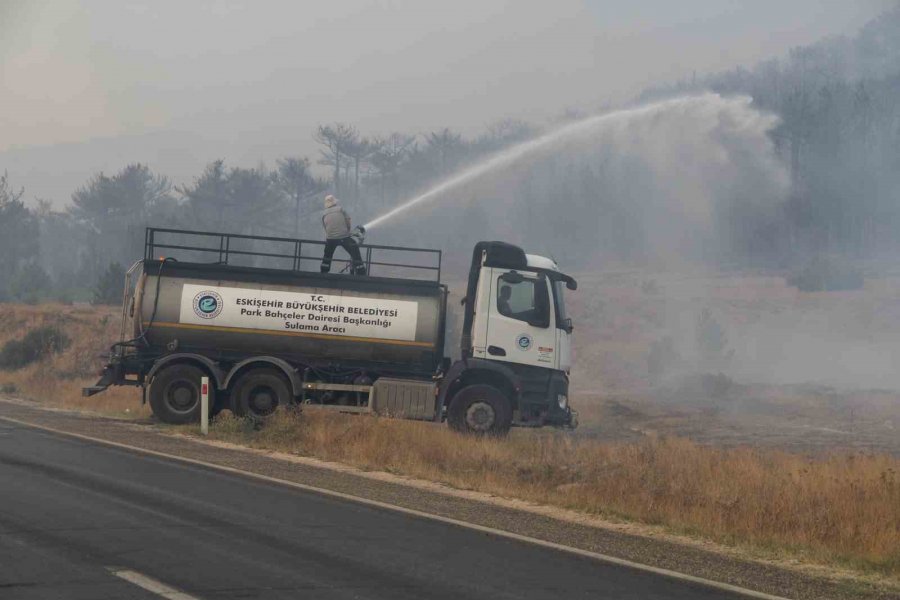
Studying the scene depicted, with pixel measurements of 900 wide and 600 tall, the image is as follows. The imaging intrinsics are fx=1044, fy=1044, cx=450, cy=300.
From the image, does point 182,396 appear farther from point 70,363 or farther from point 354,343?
point 70,363

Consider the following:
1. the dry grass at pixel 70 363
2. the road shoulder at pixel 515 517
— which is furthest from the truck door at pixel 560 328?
the dry grass at pixel 70 363

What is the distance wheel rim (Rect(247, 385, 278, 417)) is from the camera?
64.2 feet

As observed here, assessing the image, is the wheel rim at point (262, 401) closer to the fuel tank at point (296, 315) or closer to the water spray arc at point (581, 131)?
the fuel tank at point (296, 315)

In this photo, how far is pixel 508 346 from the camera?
19109 millimetres

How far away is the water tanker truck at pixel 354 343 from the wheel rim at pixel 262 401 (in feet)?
0.06

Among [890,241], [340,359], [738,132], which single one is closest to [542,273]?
[340,359]

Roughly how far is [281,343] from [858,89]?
251 ft

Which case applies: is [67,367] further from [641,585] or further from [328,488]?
[641,585]

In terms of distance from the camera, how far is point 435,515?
10.8 metres

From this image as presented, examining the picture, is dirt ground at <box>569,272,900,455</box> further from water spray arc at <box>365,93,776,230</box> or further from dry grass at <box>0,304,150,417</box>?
dry grass at <box>0,304,150,417</box>

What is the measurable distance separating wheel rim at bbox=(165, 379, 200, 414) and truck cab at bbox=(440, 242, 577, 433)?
4.79 m

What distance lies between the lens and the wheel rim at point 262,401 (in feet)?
64.2

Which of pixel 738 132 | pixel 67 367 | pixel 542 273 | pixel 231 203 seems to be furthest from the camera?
pixel 231 203

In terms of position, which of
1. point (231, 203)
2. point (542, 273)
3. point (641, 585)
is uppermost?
point (231, 203)
